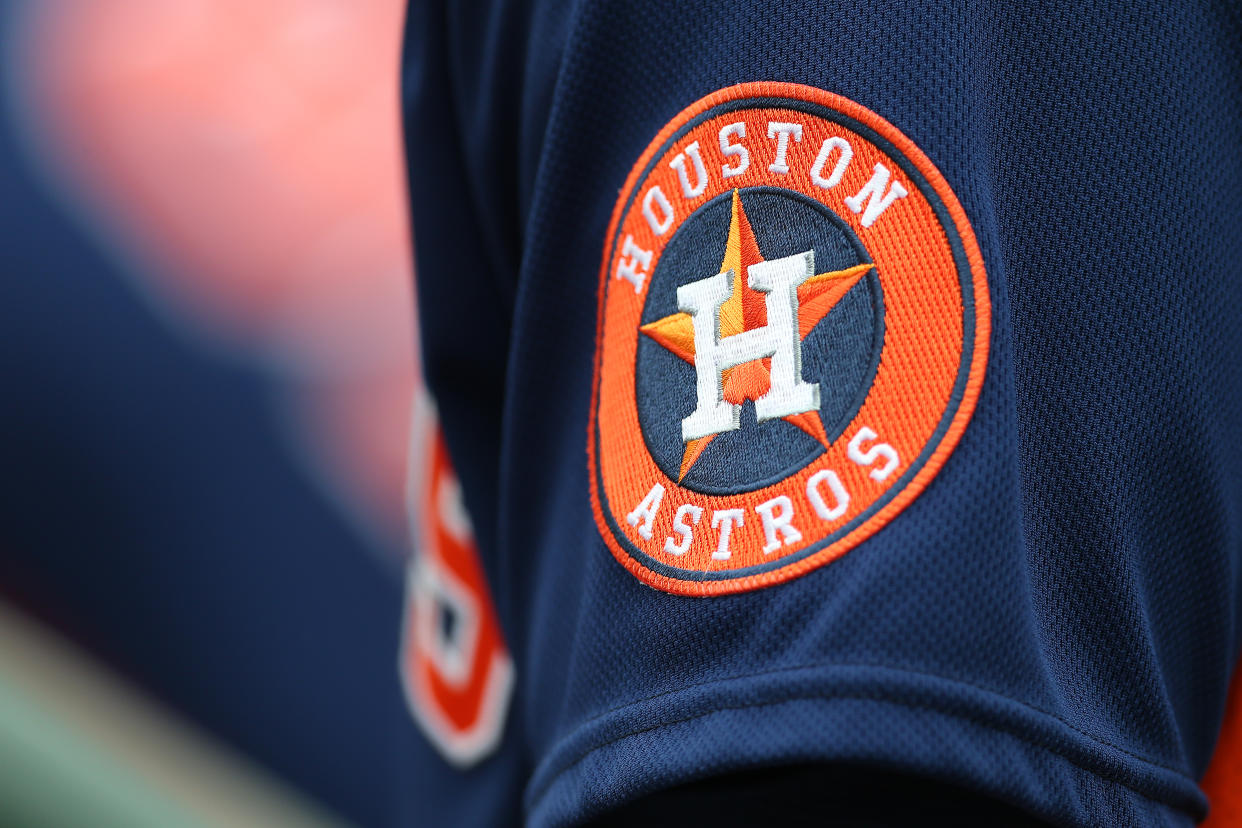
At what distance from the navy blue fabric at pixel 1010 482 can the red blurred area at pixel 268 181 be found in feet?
3.32

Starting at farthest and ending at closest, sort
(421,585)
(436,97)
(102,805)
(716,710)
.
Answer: (102,805)
(421,585)
(436,97)
(716,710)

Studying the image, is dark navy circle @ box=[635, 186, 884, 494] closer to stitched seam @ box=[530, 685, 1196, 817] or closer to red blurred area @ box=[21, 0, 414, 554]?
stitched seam @ box=[530, 685, 1196, 817]

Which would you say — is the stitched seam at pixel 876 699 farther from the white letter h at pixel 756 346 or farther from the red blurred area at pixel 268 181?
the red blurred area at pixel 268 181

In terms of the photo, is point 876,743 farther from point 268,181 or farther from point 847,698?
point 268,181

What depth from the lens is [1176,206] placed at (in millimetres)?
319

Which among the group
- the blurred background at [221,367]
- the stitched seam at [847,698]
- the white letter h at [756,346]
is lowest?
the blurred background at [221,367]

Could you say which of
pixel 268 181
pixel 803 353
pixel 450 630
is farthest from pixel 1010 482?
pixel 268 181

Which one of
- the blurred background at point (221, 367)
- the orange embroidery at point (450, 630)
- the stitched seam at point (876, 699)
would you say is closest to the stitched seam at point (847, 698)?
the stitched seam at point (876, 699)

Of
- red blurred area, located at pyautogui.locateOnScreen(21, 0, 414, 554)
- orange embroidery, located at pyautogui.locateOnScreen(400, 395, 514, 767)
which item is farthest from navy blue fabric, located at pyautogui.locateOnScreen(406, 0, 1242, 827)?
red blurred area, located at pyautogui.locateOnScreen(21, 0, 414, 554)

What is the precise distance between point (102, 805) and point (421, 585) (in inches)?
45.9

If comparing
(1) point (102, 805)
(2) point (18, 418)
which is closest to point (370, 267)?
(2) point (18, 418)

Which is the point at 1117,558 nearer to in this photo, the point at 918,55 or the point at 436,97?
the point at 918,55

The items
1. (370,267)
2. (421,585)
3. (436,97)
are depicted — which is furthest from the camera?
(370,267)

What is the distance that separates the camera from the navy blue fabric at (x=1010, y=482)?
10.9 inches
